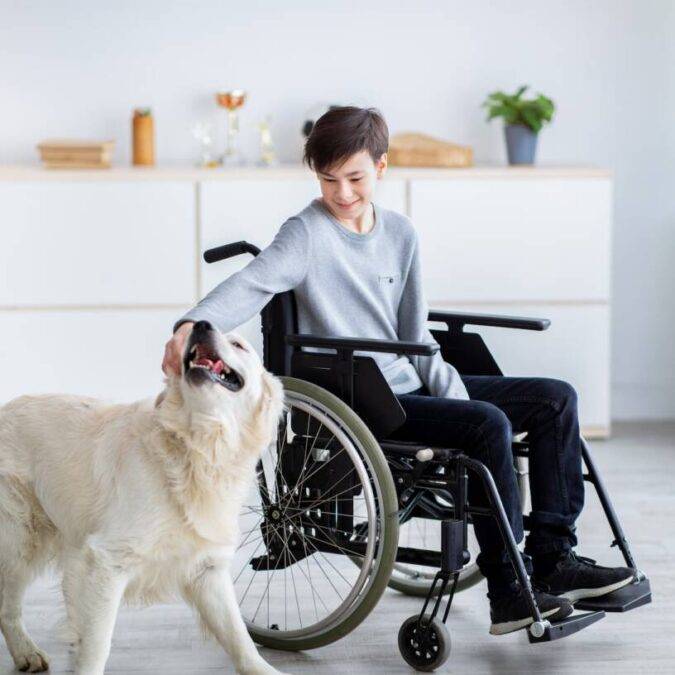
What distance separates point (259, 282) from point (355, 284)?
0.24m

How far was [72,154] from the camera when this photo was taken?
14.5 ft

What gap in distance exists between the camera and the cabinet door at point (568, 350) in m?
4.54

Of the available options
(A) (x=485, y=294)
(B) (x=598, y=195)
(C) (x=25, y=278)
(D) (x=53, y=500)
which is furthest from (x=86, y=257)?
(D) (x=53, y=500)

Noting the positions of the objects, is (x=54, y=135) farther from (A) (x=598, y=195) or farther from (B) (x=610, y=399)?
(B) (x=610, y=399)

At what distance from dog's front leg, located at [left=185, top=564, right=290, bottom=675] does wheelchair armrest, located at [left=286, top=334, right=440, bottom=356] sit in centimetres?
47

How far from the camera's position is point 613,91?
4789 millimetres

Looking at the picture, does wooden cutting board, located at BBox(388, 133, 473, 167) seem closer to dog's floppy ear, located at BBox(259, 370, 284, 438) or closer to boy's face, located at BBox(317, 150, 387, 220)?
boy's face, located at BBox(317, 150, 387, 220)

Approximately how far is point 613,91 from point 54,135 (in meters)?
2.12

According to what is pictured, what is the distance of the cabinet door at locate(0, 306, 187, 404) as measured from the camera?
4.47 metres

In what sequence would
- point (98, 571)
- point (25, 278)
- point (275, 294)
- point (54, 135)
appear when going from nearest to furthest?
1. point (98, 571)
2. point (275, 294)
3. point (25, 278)
4. point (54, 135)

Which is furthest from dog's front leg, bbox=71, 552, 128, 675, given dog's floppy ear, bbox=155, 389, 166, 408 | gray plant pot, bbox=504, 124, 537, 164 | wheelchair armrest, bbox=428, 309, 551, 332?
gray plant pot, bbox=504, 124, 537, 164

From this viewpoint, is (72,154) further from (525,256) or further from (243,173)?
(525,256)

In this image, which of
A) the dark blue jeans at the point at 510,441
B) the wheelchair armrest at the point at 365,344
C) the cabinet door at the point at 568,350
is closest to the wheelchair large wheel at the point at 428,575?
the dark blue jeans at the point at 510,441

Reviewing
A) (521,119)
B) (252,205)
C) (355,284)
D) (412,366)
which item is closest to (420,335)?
(412,366)
